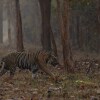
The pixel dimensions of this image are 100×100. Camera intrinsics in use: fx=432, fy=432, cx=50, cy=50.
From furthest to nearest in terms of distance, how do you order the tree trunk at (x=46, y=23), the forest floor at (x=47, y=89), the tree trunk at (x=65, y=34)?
the tree trunk at (x=46, y=23) < the tree trunk at (x=65, y=34) < the forest floor at (x=47, y=89)

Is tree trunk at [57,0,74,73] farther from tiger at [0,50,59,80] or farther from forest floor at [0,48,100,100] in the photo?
tiger at [0,50,59,80]

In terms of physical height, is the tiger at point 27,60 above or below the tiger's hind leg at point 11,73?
above

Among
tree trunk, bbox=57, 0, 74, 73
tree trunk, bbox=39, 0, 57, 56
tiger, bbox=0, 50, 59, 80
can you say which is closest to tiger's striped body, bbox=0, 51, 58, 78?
tiger, bbox=0, 50, 59, 80

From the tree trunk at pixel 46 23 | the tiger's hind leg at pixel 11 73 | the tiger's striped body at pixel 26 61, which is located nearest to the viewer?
the tiger's hind leg at pixel 11 73

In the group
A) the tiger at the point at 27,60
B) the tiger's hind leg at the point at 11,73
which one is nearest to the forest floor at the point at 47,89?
the tiger's hind leg at the point at 11,73

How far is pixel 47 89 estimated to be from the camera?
41.6ft

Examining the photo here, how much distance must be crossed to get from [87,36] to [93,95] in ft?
104

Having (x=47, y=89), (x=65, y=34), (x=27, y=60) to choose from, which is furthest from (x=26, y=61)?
(x=47, y=89)

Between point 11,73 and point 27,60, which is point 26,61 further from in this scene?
point 11,73

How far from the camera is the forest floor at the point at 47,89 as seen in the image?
1113 cm

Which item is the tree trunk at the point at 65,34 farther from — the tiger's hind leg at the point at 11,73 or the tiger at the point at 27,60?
the tiger's hind leg at the point at 11,73

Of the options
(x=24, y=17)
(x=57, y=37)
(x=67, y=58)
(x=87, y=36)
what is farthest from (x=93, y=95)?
(x=24, y=17)

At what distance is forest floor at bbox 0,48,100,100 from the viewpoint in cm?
1113

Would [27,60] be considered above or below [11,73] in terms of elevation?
above
